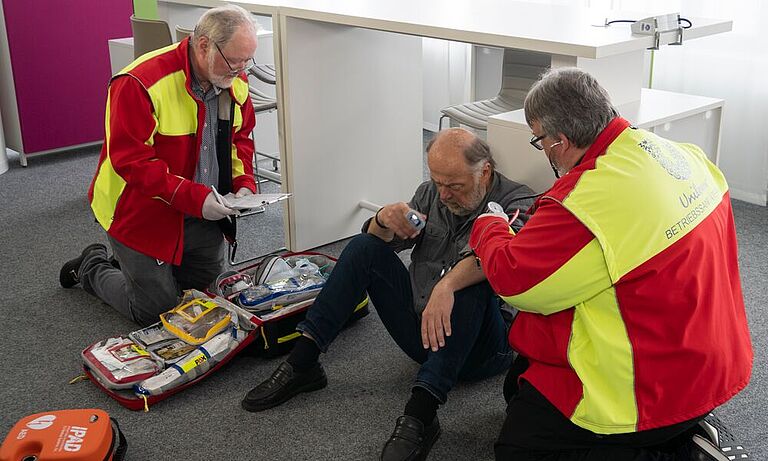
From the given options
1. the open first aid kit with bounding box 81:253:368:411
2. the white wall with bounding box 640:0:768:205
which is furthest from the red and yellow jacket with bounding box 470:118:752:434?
the white wall with bounding box 640:0:768:205

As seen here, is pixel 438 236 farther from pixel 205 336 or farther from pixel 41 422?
pixel 41 422

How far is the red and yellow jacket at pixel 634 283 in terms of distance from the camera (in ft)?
5.61

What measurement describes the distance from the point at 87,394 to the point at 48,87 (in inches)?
110

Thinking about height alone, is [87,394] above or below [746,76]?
below

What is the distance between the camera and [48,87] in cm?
493

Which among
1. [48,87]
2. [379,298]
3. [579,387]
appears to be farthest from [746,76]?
[48,87]

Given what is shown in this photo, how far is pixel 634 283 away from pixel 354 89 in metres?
2.13

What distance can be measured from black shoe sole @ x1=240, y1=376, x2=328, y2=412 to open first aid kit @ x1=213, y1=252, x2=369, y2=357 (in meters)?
0.26

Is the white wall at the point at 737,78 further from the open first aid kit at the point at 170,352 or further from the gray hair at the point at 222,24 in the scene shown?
the open first aid kit at the point at 170,352

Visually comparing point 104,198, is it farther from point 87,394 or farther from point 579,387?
point 579,387

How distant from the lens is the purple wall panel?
4.79m

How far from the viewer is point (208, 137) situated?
2867mm

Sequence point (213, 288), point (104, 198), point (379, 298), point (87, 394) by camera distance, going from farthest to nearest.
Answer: point (213, 288) → point (104, 198) → point (87, 394) → point (379, 298)

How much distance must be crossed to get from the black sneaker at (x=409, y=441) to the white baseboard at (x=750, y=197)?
101 inches
